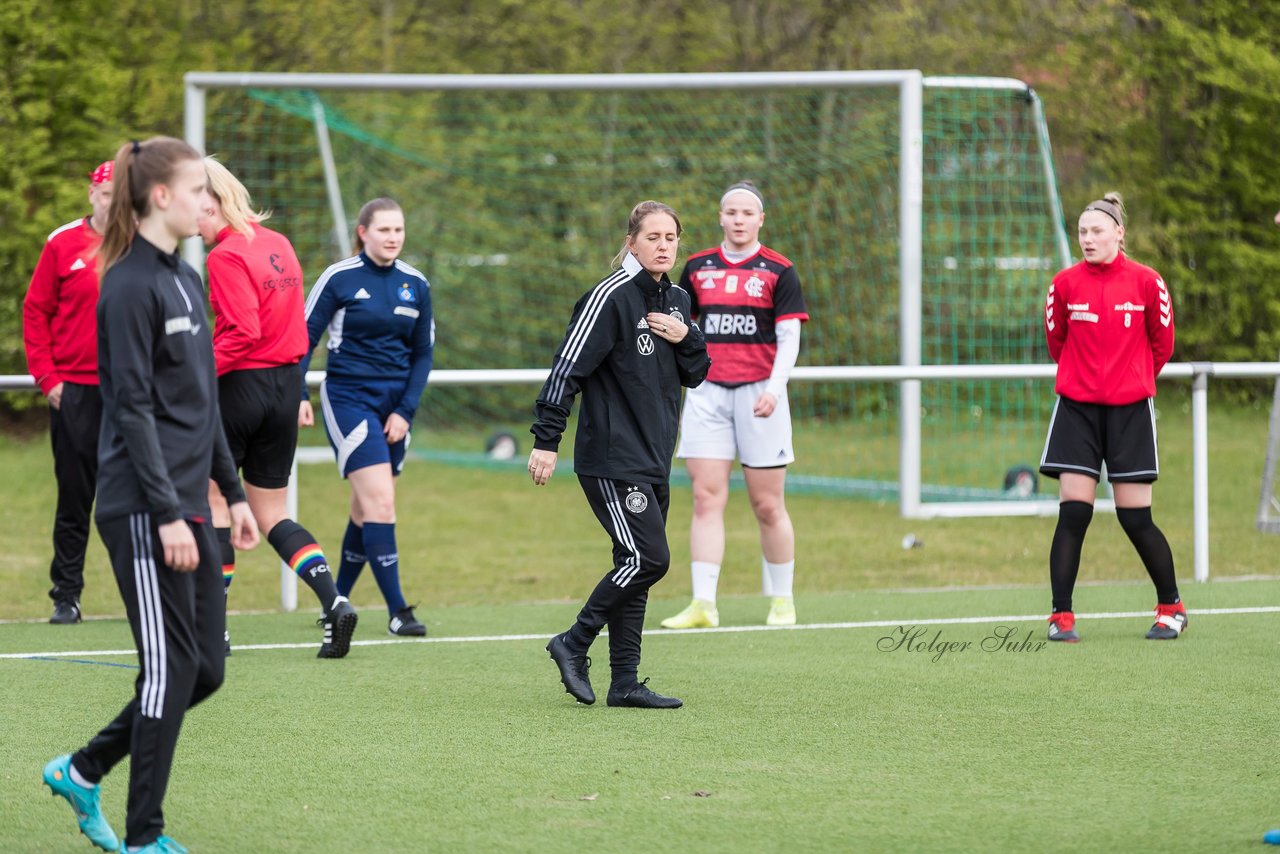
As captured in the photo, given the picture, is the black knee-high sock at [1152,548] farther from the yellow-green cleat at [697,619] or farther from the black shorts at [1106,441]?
the yellow-green cleat at [697,619]

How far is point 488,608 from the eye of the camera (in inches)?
333

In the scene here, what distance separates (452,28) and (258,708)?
1684cm

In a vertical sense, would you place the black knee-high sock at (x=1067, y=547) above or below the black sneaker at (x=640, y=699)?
above

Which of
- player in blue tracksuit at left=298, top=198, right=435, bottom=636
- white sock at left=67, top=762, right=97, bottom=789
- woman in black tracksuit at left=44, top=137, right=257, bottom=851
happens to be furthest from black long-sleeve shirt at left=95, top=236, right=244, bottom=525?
player in blue tracksuit at left=298, top=198, right=435, bottom=636

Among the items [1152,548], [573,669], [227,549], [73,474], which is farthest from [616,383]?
[73,474]

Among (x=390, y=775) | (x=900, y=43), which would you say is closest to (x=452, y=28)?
(x=900, y=43)

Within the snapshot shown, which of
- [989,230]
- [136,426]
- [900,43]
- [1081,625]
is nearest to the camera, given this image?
[136,426]

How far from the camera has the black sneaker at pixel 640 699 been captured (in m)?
5.74

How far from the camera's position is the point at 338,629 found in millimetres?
6699

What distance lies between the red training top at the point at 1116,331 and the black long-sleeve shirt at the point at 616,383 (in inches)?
81.9

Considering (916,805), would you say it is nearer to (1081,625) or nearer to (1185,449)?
(1081,625)

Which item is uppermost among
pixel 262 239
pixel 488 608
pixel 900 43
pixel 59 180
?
pixel 900 43

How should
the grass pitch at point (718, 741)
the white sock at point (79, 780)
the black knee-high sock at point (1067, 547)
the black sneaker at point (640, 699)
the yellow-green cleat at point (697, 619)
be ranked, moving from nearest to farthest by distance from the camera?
1. the white sock at point (79, 780)
2. the grass pitch at point (718, 741)
3. the black sneaker at point (640, 699)
4. the black knee-high sock at point (1067, 547)
5. the yellow-green cleat at point (697, 619)

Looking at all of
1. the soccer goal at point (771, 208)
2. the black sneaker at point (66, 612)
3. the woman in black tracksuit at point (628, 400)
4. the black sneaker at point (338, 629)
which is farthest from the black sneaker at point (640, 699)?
the soccer goal at point (771, 208)
